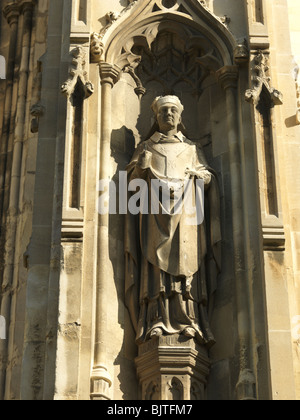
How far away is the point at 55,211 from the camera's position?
53.5 feet

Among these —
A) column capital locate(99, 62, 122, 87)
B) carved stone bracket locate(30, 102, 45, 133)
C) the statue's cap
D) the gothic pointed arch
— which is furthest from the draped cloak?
the gothic pointed arch

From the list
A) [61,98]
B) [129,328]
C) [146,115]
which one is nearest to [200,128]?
[146,115]

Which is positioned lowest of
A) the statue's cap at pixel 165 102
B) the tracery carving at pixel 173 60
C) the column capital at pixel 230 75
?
the statue's cap at pixel 165 102

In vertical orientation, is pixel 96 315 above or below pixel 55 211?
below

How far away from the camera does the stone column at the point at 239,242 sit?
608 inches

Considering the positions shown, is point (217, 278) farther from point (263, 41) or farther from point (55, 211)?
point (263, 41)

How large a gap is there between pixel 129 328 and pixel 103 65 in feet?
11.5

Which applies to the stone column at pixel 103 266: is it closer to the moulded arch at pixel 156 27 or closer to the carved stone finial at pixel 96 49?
the carved stone finial at pixel 96 49

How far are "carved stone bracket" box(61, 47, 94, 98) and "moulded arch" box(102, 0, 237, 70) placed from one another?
52 cm

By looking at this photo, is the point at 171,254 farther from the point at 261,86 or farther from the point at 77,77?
the point at 77,77

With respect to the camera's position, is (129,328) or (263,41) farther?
(263,41)

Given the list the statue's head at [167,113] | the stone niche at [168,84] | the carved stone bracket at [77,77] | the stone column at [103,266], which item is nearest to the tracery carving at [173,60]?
the stone niche at [168,84]

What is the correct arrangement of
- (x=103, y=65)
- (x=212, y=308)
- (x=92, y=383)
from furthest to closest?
(x=103, y=65) < (x=212, y=308) < (x=92, y=383)
